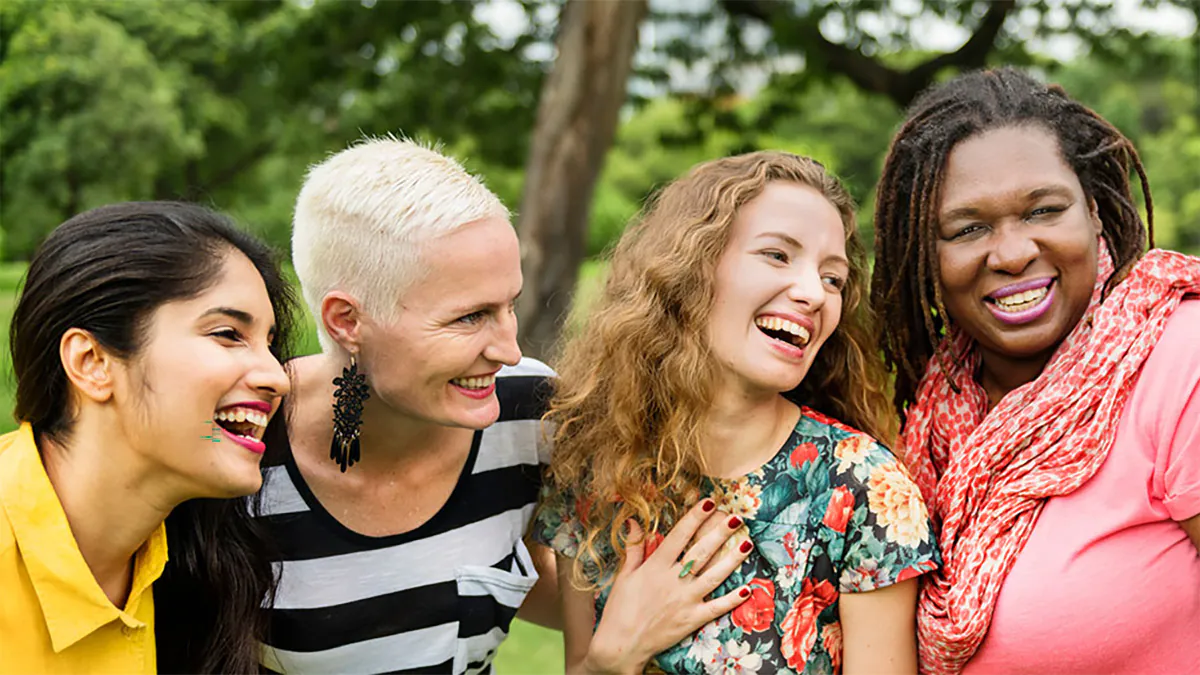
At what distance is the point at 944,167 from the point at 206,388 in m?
1.66

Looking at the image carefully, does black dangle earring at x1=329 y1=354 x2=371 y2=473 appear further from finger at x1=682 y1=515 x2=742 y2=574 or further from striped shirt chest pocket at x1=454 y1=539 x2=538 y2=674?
finger at x1=682 y1=515 x2=742 y2=574

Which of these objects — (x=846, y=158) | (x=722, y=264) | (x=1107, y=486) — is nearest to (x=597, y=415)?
→ (x=722, y=264)

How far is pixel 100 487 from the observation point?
7.09 feet

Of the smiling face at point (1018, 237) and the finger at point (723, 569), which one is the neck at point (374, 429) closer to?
the finger at point (723, 569)

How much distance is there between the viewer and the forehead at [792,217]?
248cm

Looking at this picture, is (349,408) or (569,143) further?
(569,143)

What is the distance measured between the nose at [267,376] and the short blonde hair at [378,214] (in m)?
0.29

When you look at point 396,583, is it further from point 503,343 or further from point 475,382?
point 503,343

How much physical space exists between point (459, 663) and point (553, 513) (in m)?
0.42

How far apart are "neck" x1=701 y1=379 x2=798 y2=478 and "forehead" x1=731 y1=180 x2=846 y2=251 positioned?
0.36 m

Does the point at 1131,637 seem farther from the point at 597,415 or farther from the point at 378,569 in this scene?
the point at 378,569

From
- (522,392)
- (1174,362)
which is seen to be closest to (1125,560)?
(1174,362)

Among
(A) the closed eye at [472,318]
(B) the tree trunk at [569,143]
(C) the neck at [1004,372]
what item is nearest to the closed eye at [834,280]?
(C) the neck at [1004,372]

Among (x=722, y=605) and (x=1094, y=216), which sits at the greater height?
(x=1094, y=216)
